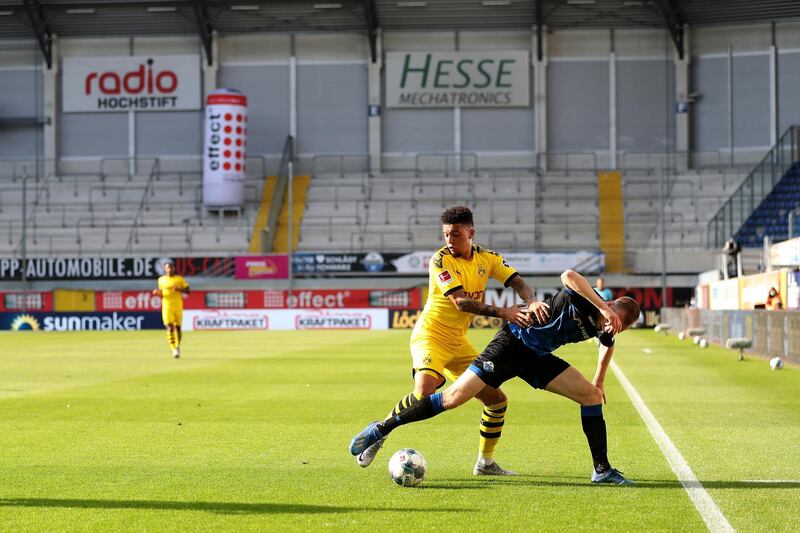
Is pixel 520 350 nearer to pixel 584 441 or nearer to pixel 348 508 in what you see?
pixel 348 508

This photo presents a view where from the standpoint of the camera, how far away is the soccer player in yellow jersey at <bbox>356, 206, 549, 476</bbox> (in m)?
9.35

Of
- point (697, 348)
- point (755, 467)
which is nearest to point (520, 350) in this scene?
point (755, 467)

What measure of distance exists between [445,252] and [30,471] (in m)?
3.75

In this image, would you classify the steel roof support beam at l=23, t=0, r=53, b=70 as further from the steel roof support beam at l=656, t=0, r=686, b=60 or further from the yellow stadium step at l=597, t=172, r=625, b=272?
the steel roof support beam at l=656, t=0, r=686, b=60

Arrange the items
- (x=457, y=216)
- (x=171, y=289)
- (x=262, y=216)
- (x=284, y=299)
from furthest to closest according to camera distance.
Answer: (x=262, y=216)
(x=284, y=299)
(x=171, y=289)
(x=457, y=216)

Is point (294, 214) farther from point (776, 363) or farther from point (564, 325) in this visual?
point (564, 325)

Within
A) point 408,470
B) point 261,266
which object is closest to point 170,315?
point 408,470

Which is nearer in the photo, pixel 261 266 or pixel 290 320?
pixel 290 320

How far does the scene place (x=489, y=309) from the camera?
9.12 m

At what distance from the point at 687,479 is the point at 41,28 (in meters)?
56.8

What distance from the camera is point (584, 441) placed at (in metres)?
12.1

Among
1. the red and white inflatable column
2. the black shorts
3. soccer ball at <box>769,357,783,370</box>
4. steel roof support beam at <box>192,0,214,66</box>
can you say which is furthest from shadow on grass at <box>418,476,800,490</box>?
steel roof support beam at <box>192,0,214,66</box>

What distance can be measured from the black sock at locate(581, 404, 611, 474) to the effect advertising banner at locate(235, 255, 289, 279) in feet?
152

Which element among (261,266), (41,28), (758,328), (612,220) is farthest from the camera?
(41,28)
